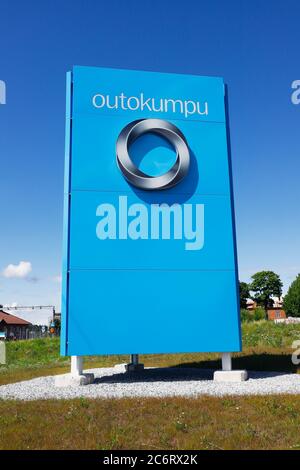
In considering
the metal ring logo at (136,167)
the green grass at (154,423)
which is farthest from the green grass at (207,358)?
the metal ring logo at (136,167)

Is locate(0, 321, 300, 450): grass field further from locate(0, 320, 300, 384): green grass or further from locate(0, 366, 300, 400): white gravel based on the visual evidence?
locate(0, 320, 300, 384): green grass

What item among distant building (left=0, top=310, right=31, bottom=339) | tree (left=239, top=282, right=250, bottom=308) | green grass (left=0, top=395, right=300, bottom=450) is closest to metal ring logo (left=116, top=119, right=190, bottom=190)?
green grass (left=0, top=395, right=300, bottom=450)

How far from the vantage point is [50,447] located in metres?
8.73

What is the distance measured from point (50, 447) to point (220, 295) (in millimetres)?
11318

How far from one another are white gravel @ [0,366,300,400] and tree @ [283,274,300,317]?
78.5 m

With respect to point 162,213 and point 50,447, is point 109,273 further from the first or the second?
point 50,447

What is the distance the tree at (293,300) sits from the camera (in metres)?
94.1

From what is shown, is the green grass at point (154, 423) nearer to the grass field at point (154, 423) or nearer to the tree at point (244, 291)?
the grass field at point (154, 423)

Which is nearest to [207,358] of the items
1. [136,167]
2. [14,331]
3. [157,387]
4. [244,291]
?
[157,387]

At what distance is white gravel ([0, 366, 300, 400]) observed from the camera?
15.0 meters

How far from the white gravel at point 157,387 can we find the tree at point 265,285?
112 m

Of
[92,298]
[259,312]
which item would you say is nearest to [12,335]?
[259,312]

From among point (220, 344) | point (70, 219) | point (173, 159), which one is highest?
point (173, 159)
